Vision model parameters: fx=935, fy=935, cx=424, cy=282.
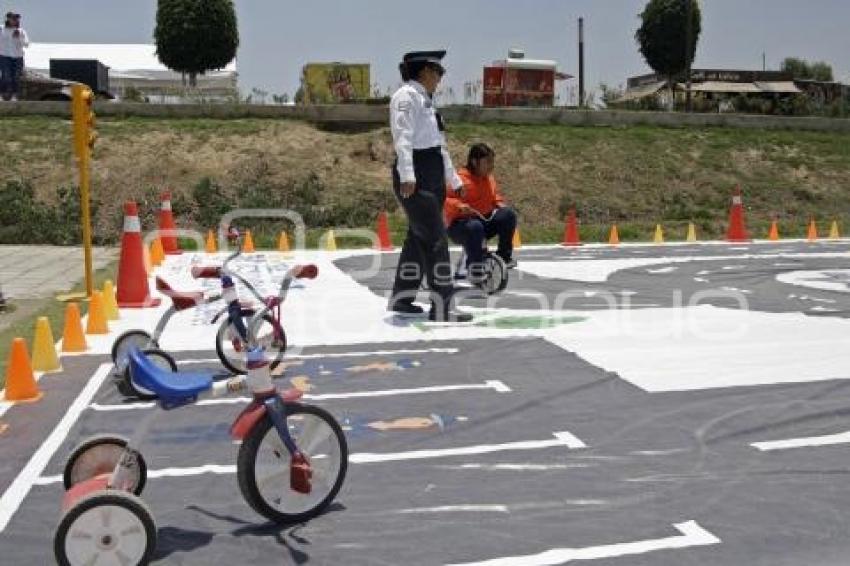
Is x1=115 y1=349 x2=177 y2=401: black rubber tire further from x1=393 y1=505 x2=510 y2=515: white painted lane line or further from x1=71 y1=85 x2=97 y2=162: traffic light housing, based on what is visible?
x1=71 y1=85 x2=97 y2=162: traffic light housing

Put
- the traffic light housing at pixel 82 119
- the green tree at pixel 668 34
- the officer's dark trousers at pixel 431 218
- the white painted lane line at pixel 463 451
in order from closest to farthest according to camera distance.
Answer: the white painted lane line at pixel 463 451
the officer's dark trousers at pixel 431 218
the traffic light housing at pixel 82 119
the green tree at pixel 668 34

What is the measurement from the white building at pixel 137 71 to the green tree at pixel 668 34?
20.6 m

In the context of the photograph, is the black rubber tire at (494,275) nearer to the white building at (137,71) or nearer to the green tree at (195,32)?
the white building at (137,71)

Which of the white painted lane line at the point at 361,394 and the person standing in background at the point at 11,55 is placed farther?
the person standing in background at the point at 11,55

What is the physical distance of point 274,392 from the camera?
12.5 ft

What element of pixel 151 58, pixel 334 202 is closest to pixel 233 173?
pixel 334 202

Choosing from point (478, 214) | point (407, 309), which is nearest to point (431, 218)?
point (407, 309)

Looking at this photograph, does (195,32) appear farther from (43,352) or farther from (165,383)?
(165,383)

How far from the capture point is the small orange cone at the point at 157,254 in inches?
512

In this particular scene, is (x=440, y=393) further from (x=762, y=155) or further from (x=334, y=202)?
(x=762, y=155)

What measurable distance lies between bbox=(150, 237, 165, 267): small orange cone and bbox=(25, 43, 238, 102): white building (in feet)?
60.0

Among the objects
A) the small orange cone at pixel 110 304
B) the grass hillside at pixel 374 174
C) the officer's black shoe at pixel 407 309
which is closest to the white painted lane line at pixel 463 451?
the officer's black shoe at pixel 407 309

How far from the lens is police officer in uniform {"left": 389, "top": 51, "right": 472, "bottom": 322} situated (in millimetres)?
8000

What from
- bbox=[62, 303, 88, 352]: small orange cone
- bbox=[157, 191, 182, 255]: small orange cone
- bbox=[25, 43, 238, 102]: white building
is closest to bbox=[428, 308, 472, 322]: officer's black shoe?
bbox=[62, 303, 88, 352]: small orange cone
